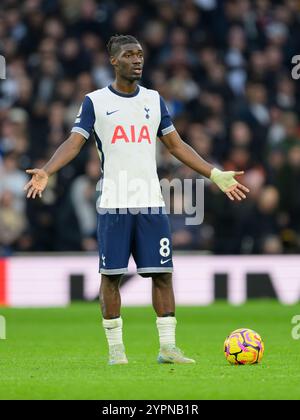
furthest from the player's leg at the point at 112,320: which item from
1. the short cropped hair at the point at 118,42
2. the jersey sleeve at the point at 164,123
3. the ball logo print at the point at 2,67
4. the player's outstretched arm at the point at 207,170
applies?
the ball logo print at the point at 2,67

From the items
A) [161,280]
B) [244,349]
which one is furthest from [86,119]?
[244,349]

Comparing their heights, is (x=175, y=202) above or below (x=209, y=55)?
below

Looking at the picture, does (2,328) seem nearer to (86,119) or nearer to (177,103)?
(86,119)

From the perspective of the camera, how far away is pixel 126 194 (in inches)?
385

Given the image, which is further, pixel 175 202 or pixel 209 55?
pixel 209 55

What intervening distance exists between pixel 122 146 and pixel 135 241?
0.77m

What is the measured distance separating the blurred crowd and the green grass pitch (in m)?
1.67

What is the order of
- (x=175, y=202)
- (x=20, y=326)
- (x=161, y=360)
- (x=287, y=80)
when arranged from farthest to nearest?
(x=287, y=80) < (x=175, y=202) < (x=20, y=326) < (x=161, y=360)

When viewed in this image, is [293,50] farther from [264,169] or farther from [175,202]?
[175,202]

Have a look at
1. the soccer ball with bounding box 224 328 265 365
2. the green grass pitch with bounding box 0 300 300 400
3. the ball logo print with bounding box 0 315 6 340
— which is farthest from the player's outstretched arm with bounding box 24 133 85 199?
the ball logo print with bounding box 0 315 6 340

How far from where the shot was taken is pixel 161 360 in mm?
9930

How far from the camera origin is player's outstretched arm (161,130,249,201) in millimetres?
9945

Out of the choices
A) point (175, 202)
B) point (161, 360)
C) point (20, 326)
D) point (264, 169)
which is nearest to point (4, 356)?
point (161, 360)

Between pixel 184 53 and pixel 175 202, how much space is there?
4.75 metres
